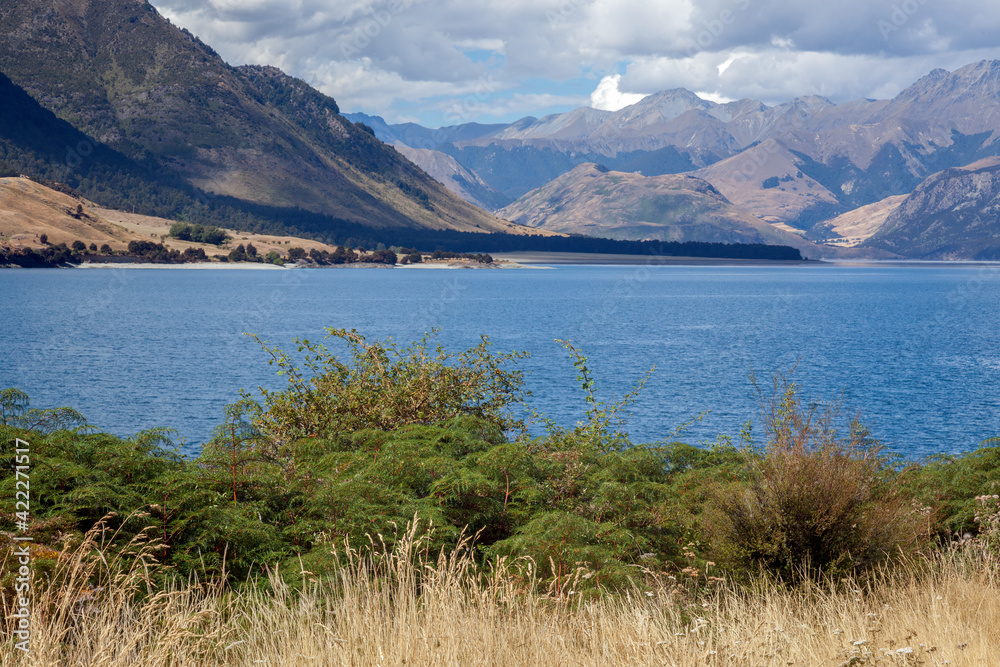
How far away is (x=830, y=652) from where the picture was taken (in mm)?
5777

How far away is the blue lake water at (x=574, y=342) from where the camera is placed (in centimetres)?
3716

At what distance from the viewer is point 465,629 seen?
5.85 metres

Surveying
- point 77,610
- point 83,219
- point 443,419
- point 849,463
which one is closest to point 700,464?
point 849,463

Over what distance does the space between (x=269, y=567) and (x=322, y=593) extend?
912 mm

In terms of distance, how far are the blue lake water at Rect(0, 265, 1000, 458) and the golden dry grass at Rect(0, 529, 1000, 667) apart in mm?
17749

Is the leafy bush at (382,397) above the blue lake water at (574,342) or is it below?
above

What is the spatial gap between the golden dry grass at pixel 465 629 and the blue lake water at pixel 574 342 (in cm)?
1775

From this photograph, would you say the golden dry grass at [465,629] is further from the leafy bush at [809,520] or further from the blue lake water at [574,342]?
the blue lake water at [574,342]

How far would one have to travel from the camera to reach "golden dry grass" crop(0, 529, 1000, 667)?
554 centimetres

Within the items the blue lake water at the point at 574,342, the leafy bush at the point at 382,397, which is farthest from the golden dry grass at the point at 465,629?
the blue lake water at the point at 574,342

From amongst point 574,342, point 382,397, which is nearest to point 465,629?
point 382,397

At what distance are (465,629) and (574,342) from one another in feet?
197

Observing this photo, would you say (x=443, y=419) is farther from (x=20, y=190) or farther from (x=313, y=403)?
(x=20, y=190)

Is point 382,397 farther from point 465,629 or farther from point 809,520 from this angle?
point 465,629
